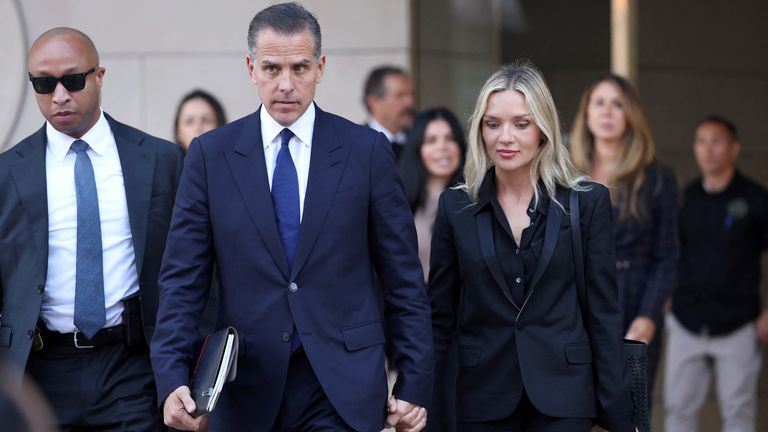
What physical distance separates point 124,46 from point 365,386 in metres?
5.80

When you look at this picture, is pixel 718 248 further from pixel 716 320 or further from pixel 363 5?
pixel 363 5

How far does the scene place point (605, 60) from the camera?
433 inches

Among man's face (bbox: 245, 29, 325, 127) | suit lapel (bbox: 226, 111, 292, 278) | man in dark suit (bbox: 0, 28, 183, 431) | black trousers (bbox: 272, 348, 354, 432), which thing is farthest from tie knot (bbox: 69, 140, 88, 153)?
black trousers (bbox: 272, 348, 354, 432)

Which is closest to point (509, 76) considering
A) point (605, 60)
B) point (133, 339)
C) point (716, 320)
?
point (133, 339)

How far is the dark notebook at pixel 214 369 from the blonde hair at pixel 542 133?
122cm

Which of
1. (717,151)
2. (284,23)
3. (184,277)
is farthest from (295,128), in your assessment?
(717,151)

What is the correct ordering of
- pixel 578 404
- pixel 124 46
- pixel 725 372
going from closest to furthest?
pixel 578 404 → pixel 725 372 → pixel 124 46

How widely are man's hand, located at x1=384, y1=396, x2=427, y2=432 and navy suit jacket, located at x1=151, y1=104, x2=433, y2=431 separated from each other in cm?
3

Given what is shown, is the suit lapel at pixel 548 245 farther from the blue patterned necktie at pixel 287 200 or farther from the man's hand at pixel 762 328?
the man's hand at pixel 762 328

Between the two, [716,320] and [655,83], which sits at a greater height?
[655,83]

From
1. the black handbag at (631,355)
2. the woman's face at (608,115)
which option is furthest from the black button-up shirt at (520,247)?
the woman's face at (608,115)

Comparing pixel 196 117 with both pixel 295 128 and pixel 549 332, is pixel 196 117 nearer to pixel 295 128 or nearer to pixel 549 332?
pixel 295 128

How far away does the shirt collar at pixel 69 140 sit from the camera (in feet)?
17.4

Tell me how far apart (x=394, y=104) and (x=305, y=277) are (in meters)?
4.51
